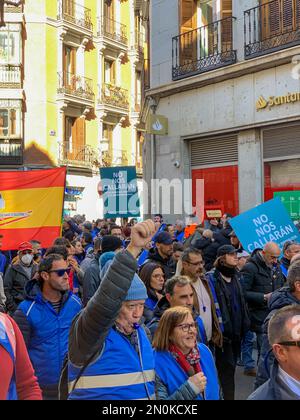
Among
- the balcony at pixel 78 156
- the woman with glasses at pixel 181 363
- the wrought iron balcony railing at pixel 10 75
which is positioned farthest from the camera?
the balcony at pixel 78 156

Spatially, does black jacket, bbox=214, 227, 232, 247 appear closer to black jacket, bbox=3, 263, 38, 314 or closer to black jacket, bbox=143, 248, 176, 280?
black jacket, bbox=143, 248, 176, 280

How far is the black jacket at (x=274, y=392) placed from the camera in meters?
2.49

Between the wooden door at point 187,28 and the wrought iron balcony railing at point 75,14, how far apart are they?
19.0 metres

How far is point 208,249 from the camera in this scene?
967 cm

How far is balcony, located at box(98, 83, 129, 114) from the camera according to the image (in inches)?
1441

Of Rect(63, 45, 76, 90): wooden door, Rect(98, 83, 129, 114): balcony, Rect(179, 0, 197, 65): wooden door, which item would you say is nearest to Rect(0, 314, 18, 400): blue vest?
Rect(179, 0, 197, 65): wooden door

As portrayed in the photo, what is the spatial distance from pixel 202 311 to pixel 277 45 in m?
9.70

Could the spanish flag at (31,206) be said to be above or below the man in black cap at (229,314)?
above

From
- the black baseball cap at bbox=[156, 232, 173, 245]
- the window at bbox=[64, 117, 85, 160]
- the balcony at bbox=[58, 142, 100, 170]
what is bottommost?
the black baseball cap at bbox=[156, 232, 173, 245]

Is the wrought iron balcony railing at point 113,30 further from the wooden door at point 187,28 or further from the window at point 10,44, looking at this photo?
the wooden door at point 187,28

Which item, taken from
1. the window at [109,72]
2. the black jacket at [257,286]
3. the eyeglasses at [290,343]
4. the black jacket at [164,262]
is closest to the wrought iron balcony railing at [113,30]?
the window at [109,72]

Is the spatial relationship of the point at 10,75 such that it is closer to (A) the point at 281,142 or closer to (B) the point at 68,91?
(B) the point at 68,91

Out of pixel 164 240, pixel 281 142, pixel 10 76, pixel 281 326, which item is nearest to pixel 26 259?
pixel 164 240

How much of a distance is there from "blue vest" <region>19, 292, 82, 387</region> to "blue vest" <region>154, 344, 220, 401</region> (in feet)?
3.73
